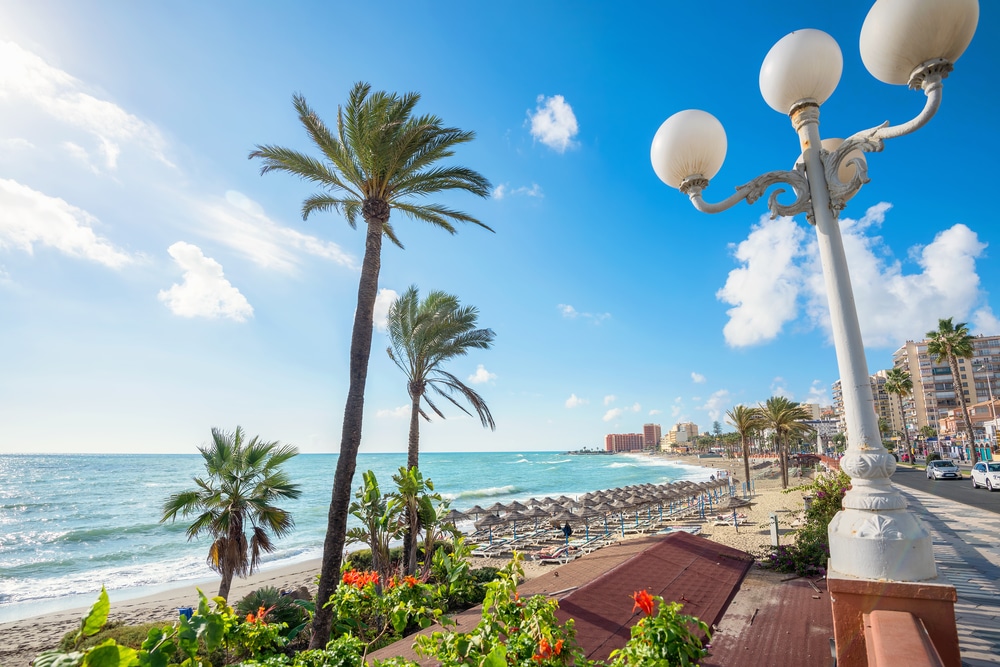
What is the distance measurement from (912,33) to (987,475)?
33.6 meters

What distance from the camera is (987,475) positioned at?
2483cm

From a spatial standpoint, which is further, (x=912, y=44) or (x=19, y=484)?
(x=19, y=484)

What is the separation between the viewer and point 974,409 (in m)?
78.8

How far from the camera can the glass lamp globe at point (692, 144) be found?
3682 millimetres

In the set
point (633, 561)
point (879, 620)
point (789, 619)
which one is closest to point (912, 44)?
point (879, 620)

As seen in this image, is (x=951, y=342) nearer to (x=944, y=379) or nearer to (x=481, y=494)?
(x=481, y=494)

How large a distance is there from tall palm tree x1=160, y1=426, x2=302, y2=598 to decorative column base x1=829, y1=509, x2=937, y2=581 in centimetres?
1242

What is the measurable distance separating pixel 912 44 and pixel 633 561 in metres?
7.57

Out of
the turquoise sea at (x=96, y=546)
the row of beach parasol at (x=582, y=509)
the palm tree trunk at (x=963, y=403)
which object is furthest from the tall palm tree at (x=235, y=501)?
the palm tree trunk at (x=963, y=403)

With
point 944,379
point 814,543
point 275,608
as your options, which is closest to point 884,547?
point 814,543

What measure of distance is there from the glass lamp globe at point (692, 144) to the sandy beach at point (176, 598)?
1568 cm

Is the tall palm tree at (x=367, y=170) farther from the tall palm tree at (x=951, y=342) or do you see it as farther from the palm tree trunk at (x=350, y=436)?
the tall palm tree at (x=951, y=342)

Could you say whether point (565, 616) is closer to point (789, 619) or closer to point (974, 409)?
point (789, 619)

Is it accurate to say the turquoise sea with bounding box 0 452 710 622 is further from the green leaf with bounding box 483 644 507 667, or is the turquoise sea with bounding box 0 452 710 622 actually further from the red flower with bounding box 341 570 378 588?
the green leaf with bounding box 483 644 507 667
